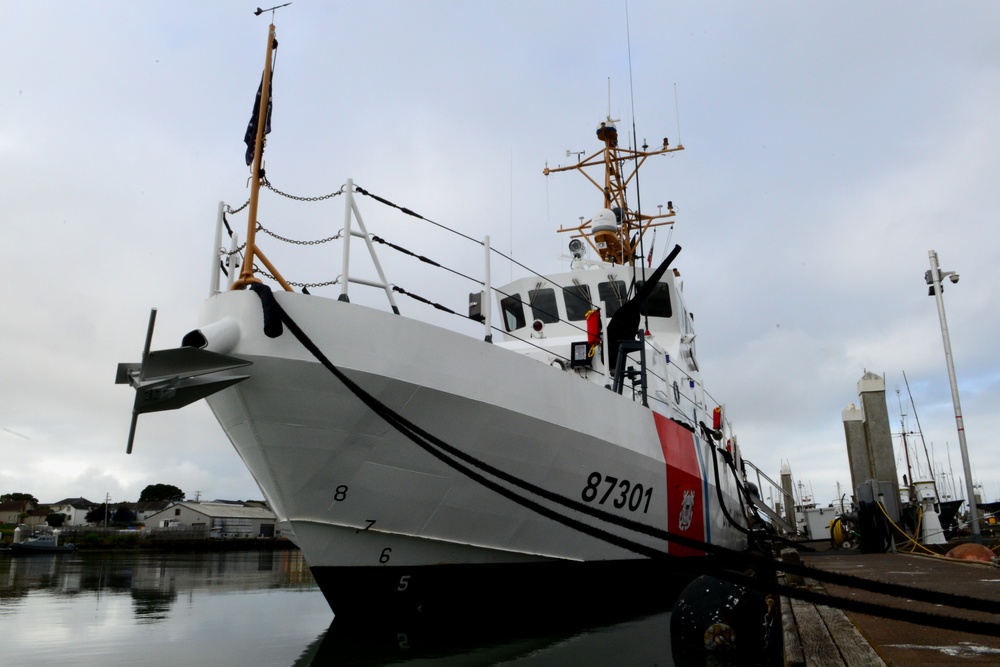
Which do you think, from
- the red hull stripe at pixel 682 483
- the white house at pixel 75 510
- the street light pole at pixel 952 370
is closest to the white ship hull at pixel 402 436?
the red hull stripe at pixel 682 483

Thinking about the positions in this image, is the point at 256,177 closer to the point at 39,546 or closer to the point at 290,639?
the point at 290,639

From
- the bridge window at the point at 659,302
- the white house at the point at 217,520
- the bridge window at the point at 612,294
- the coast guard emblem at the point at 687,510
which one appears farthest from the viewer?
the white house at the point at 217,520

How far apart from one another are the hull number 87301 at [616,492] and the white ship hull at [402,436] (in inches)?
0.9

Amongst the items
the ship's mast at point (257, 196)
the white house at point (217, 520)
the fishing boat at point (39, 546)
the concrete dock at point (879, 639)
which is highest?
the ship's mast at point (257, 196)

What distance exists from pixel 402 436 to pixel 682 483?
4.17 metres

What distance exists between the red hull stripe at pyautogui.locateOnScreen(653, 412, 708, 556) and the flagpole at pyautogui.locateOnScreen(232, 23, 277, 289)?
475 cm

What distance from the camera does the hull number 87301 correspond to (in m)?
6.79

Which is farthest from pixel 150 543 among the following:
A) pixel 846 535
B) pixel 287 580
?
pixel 846 535

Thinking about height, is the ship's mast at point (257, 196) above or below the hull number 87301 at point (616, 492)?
above

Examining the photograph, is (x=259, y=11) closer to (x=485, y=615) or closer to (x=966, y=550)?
(x=485, y=615)

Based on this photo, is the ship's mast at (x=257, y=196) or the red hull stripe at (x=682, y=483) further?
the red hull stripe at (x=682, y=483)

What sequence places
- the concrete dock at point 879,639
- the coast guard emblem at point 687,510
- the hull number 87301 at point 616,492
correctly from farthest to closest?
the coast guard emblem at point 687,510 < the hull number 87301 at point 616,492 < the concrete dock at point 879,639

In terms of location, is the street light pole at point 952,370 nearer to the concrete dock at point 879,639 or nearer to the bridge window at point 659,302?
the bridge window at point 659,302

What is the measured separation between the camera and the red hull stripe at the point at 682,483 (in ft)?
26.5
